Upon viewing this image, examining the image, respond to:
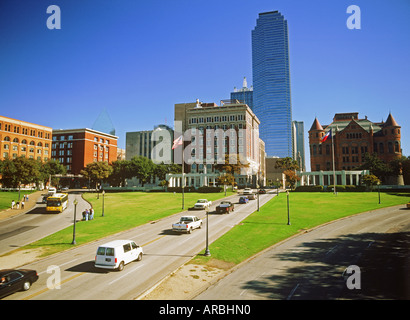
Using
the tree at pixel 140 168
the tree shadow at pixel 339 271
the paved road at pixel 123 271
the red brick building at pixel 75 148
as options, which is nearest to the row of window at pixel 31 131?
the red brick building at pixel 75 148

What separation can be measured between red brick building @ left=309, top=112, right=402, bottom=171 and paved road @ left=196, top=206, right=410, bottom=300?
79375mm

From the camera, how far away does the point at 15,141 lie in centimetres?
10031

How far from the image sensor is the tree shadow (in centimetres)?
1536

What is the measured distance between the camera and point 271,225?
1328 inches

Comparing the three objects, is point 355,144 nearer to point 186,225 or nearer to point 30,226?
point 186,225

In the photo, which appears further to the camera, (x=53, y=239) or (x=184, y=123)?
(x=184, y=123)

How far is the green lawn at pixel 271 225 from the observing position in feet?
78.9

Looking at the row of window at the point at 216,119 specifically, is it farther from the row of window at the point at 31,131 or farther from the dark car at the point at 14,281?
the dark car at the point at 14,281

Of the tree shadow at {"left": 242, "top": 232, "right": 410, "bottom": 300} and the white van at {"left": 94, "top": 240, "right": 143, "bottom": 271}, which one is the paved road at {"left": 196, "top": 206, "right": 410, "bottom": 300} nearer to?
the tree shadow at {"left": 242, "top": 232, "right": 410, "bottom": 300}

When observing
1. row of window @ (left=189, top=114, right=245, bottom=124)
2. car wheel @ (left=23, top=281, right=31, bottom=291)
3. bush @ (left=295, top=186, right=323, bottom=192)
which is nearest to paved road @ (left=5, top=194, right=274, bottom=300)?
car wheel @ (left=23, top=281, right=31, bottom=291)

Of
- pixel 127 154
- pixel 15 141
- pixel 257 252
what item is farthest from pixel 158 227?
pixel 127 154

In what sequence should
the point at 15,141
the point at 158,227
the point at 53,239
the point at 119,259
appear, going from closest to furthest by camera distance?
the point at 119,259 < the point at 53,239 < the point at 158,227 < the point at 15,141
